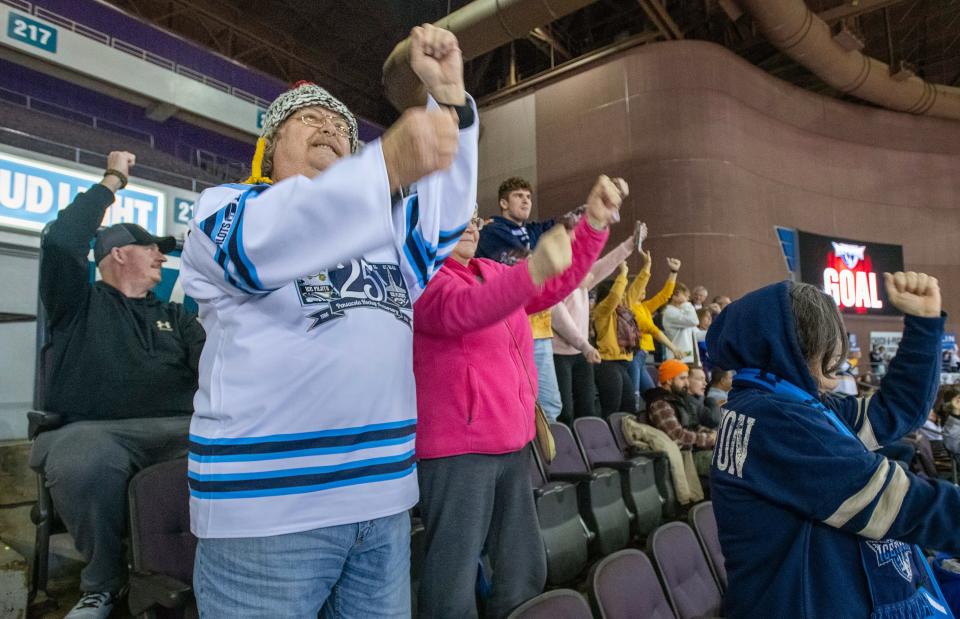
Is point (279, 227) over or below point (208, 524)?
over

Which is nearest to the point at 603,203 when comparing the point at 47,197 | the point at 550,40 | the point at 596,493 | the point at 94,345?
the point at 94,345

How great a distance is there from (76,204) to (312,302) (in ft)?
4.93

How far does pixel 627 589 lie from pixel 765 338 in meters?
0.97

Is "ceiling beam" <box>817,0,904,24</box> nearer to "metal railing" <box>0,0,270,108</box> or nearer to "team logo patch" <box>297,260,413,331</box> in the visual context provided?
"metal railing" <box>0,0,270,108</box>

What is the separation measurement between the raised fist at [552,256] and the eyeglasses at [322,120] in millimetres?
485

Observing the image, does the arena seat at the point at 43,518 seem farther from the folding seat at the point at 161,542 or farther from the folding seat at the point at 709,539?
the folding seat at the point at 709,539

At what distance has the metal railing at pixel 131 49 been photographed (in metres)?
7.19

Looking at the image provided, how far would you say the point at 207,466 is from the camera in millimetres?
916

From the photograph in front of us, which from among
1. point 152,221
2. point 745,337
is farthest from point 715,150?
point 745,337

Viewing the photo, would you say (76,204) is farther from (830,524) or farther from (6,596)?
(830,524)

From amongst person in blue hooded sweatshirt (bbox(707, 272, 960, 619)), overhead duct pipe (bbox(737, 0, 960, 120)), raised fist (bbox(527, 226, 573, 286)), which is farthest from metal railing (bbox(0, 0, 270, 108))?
person in blue hooded sweatshirt (bbox(707, 272, 960, 619))

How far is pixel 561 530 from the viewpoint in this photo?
2834mm

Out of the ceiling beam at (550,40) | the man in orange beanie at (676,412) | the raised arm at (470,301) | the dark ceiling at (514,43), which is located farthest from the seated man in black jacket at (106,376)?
the ceiling beam at (550,40)

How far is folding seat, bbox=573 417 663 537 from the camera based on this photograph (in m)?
3.46
